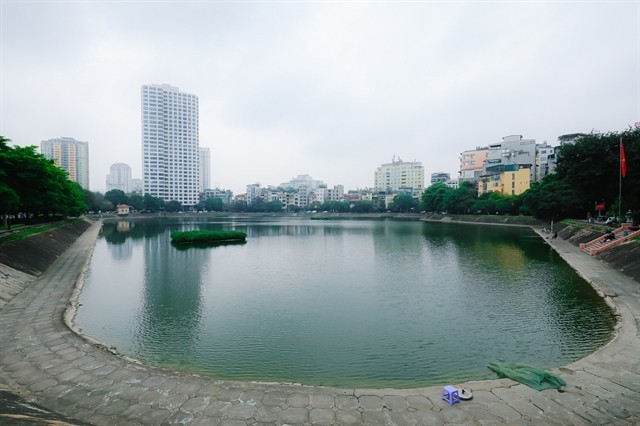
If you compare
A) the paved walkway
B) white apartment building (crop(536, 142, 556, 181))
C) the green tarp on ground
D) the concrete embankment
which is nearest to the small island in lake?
the concrete embankment

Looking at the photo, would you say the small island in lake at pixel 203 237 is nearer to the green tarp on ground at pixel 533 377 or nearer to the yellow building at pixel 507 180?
the green tarp on ground at pixel 533 377

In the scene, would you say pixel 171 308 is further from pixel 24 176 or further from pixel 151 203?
pixel 151 203

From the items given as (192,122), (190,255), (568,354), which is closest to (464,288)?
(568,354)

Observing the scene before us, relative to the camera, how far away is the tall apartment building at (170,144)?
15662cm

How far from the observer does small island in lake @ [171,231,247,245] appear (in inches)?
1603

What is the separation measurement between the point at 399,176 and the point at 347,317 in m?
169

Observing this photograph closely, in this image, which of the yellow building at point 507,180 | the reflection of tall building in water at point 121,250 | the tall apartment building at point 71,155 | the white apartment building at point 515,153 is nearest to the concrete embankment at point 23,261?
the reflection of tall building in water at point 121,250

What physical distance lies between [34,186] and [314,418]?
122 feet

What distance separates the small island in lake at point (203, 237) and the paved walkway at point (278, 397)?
99.6ft

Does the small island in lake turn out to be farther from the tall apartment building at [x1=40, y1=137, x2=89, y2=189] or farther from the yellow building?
the tall apartment building at [x1=40, y1=137, x2=89, y2=189]

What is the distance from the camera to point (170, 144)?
162 m

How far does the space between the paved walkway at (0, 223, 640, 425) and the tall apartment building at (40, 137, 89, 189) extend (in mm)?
164829

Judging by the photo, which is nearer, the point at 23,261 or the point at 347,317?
the point at 347,317

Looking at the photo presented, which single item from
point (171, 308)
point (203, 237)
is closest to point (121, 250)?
point (203, 237)
